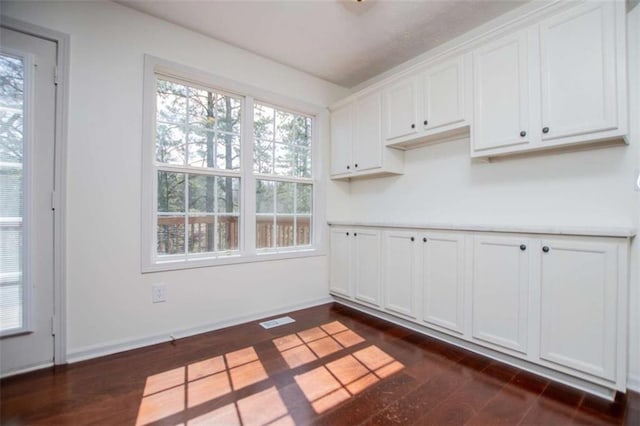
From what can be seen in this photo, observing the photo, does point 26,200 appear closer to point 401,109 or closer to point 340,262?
point 340,262

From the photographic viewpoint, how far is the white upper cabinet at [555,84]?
1612 mm

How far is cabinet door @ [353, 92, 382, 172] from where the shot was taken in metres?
2.90

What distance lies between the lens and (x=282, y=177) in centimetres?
310

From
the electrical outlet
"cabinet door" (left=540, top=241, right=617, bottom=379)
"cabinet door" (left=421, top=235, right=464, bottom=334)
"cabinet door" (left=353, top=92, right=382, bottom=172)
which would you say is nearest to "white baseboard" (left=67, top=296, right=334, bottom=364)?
the electrical outlet

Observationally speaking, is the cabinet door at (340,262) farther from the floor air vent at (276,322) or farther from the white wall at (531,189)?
the floor air vent at (276,322)

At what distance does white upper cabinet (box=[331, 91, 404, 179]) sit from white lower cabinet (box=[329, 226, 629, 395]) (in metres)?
0.68

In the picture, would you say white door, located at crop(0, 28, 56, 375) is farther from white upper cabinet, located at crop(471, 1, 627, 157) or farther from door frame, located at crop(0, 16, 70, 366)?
white upper cabinet, located at crop(471, 1, 627, 157)

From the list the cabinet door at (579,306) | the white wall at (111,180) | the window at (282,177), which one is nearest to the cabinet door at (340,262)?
the window at (282,177)

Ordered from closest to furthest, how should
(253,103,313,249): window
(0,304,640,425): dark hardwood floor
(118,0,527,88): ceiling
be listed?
(0,304,640,425): dark hardwood floor → (118,0,527,88): ceiling → (253,103,313,249): window

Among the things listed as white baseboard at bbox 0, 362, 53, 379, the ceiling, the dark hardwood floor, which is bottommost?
the dark hardwood floor

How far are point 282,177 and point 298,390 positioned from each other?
2.01 meters

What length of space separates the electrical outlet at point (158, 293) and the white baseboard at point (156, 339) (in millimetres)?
272

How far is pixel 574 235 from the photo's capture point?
1.71 m

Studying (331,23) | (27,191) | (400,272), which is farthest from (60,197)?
(400,272)
